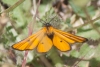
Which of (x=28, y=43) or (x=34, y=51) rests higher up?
(x=28, y=43)

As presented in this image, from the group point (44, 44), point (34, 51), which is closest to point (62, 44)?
point (44, 44)

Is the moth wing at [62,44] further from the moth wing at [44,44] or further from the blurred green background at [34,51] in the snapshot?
the blurred green background at [34,51]

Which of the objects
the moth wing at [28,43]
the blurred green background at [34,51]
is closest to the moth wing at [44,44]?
the moth wing at [28,43]

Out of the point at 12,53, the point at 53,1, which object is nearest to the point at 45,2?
the point at 53,1

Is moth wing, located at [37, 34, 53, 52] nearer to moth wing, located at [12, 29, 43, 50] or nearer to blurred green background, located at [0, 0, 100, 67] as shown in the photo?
moth wing, located at [12, 29, 43, 50]

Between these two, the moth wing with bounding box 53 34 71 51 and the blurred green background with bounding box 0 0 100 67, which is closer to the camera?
the moth wing with bounding box 53 34 71 51

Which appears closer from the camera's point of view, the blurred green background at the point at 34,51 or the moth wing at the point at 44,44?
the moth wing at the point at 44,44

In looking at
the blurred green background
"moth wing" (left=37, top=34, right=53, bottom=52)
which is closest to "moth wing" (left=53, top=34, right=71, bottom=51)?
"moth wing" (left=37, top=34, right=53, bottom=52)

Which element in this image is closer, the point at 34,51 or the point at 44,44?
the point at 44,44

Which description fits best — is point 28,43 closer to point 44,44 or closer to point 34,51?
point 44,44

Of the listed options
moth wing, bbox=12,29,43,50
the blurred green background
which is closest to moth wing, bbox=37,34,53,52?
moth wing, bbox=12,29,43,50

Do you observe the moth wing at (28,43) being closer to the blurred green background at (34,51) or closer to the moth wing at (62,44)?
the moth wing at (62,44)
